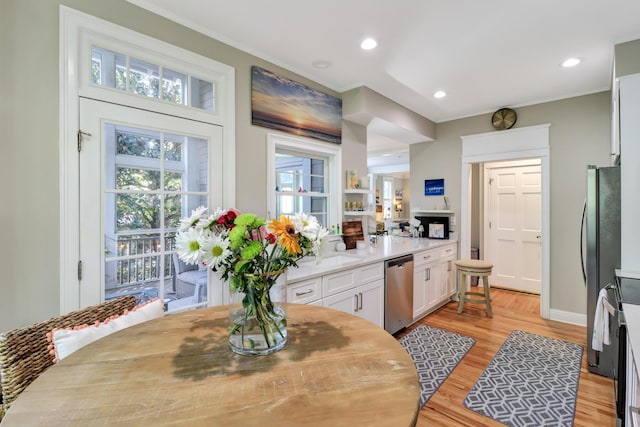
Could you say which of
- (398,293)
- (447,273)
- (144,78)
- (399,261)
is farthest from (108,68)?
(447,273)

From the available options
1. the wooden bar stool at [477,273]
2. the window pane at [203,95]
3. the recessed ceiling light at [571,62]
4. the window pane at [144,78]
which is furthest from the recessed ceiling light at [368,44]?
the wooden bar stool at [477,273]

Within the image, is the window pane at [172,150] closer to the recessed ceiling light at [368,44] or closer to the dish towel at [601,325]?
the recessed ceiling light at [368,44]

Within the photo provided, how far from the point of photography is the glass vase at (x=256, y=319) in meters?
1.04

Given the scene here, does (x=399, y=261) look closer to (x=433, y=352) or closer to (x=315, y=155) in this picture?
(x=433, y=352)

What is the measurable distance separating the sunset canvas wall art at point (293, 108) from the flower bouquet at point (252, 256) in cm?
181

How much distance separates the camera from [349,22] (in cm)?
221

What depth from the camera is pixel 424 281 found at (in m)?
3.74

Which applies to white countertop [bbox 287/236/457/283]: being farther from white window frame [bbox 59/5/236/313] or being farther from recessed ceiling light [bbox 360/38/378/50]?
recessed ceiling light [bbox 360/38/378/50]

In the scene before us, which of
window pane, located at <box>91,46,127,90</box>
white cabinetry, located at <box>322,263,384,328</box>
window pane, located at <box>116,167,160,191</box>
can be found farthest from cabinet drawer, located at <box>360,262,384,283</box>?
window pane, located at <box>91,46,127,90</box>

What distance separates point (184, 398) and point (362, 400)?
0.48m

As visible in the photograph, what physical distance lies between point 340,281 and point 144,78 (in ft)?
7.02

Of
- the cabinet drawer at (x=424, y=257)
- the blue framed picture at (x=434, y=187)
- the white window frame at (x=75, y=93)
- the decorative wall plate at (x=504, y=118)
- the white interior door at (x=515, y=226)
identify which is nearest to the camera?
the white window frame at (x=75, y=93)

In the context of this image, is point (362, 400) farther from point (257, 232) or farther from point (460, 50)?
point (460, 50)

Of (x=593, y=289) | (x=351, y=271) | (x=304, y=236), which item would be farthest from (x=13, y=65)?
(x=593, y=289)
